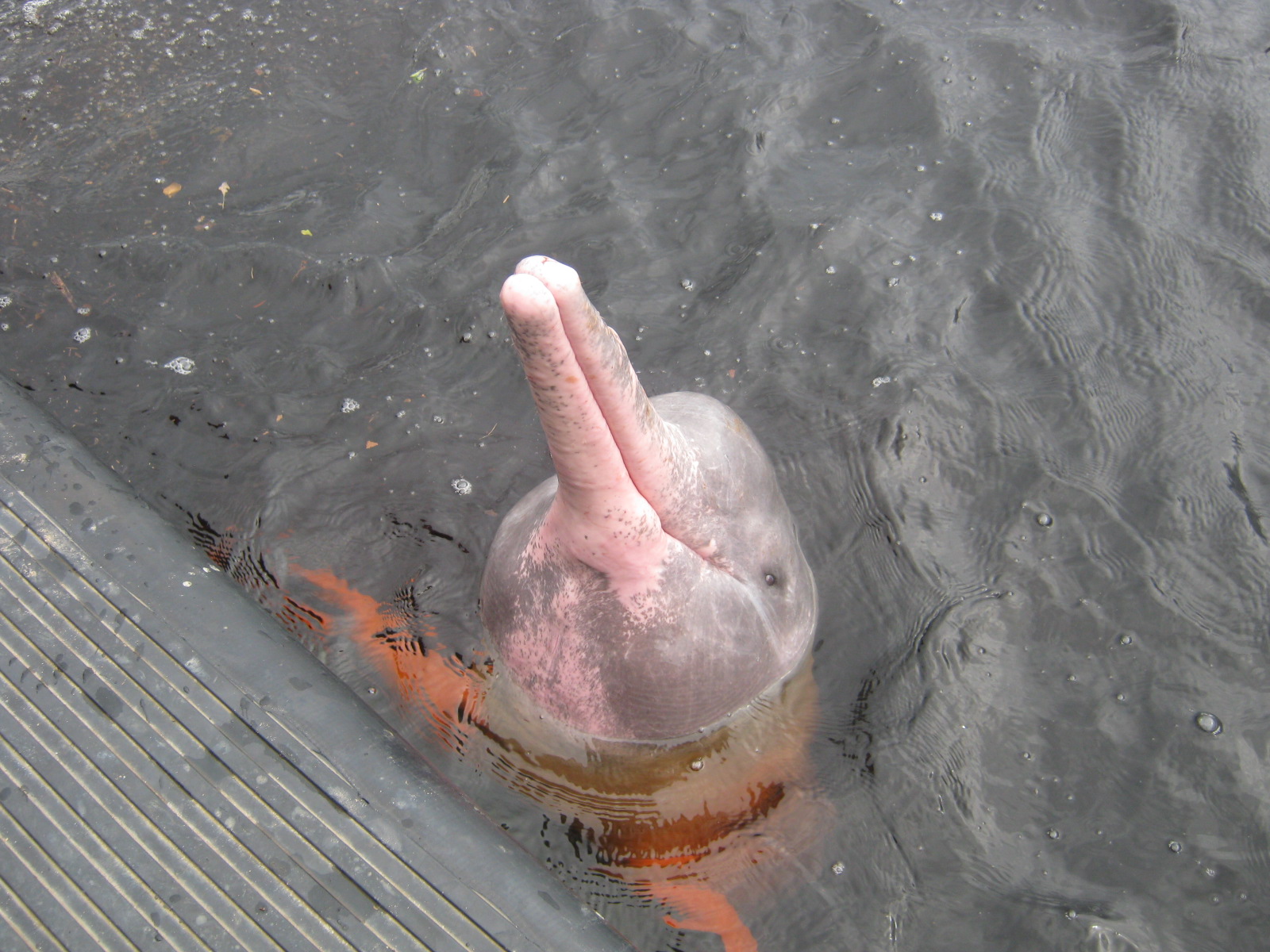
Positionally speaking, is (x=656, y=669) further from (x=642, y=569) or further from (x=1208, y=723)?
(x=1208, y=723)

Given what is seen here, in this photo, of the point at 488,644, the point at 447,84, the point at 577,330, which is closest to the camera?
the point at 577,330

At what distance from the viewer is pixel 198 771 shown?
2818 mm

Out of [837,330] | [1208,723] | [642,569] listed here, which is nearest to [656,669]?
[642,569]

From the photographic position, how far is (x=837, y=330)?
15.9 ft

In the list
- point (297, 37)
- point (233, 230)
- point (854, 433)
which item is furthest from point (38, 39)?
point (854, 433)

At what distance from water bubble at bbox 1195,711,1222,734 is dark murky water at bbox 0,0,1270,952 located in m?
0.01

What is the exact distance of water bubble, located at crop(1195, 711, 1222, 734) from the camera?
3570mm

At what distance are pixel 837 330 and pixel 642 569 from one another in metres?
2.37

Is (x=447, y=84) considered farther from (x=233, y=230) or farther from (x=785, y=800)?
(x=785, y=800)

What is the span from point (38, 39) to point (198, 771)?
5441 millimetres

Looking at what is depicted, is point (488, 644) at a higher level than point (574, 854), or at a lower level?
higher

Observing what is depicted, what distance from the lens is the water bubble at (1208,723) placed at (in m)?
3.57

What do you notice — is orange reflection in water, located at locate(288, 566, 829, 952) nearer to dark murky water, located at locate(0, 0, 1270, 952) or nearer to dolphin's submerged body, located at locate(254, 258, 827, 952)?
dolphin's submerged body, located at locate(254, 258, 827, 952)

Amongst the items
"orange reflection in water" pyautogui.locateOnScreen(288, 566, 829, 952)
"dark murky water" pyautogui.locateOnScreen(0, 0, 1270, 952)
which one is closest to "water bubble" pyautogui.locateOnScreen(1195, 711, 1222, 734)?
"dark murky water" pyautogui.locateOnScreen(0, 0, 1270, 952)
